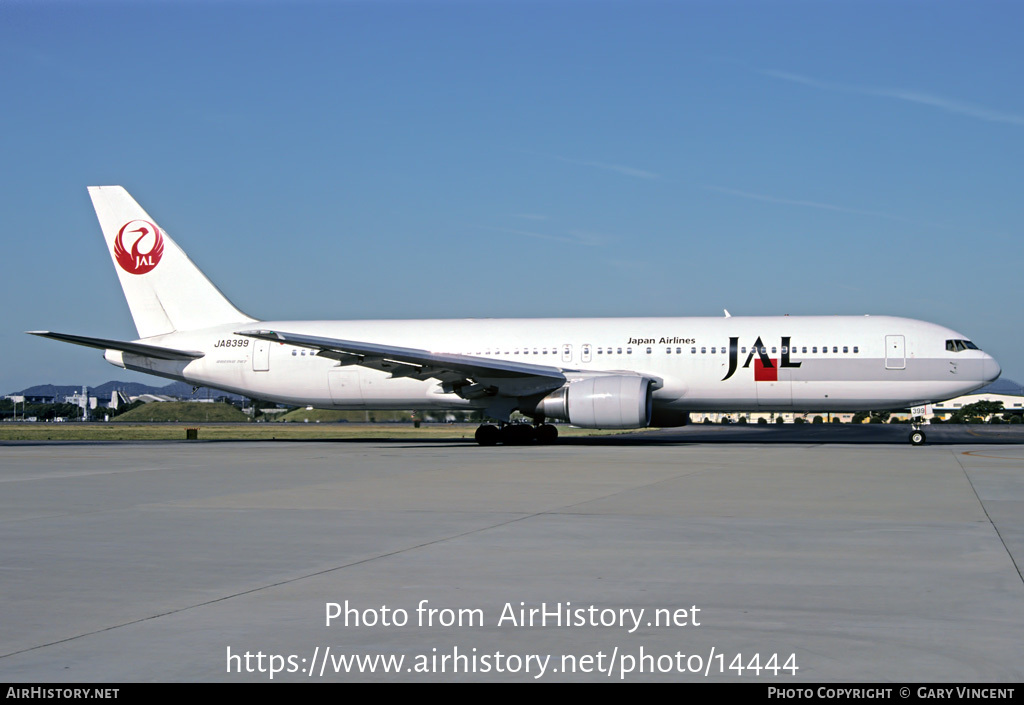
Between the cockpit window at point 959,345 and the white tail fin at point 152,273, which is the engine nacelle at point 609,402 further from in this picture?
the white tail fin at point 152,273

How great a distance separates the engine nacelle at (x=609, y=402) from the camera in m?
26.9

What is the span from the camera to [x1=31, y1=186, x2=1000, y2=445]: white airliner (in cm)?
2822

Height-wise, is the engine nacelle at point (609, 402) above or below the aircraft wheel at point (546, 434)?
above

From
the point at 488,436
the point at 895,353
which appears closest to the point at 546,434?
the point at 488,436

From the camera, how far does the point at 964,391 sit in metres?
28.5

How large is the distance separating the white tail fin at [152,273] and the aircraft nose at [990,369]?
2468 cm

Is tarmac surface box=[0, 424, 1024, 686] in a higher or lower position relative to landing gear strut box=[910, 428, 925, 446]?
lower

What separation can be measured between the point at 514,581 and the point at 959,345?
82.1 feet

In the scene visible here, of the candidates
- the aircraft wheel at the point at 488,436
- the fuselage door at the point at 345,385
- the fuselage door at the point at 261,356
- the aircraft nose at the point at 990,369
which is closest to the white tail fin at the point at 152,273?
the fuselage door at the point at 261,356

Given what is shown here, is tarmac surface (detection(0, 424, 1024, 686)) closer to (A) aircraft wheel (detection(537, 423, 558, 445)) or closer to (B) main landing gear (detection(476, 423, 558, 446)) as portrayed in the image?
(B) main landing gear (detection(476, 423, 558, 446))

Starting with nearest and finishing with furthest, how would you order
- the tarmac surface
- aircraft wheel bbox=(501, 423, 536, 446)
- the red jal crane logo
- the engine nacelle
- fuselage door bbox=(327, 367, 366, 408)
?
the tarmac surface < the engine nacelle < aircraft wheel bbox=(501, 423, 536, 446) < fuselage door bbox=(327, 367, 366, 408) < the red jal crane logo

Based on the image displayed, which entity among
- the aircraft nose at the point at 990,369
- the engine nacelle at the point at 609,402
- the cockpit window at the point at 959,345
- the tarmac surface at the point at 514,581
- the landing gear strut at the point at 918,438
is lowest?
the tarmac surface at the point at 514,581

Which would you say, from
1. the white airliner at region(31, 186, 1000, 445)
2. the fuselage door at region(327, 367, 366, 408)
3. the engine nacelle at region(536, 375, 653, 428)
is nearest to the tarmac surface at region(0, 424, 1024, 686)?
the engine nacelle at region(536, 375, 653, 428)

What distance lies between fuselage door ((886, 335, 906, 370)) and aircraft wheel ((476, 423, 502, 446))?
39.2 ft
